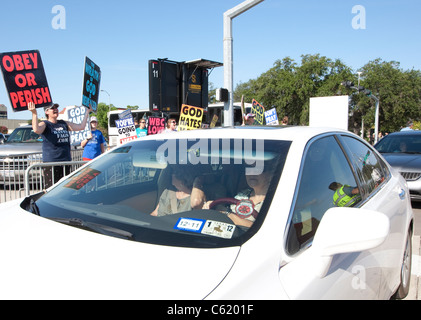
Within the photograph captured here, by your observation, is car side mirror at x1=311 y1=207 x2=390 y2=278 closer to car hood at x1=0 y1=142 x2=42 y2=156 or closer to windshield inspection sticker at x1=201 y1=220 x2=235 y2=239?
windshield inspection sticker at x1=201 y1=220 x2=235 y2=239

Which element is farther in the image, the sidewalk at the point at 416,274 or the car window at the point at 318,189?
the sidewalk at the point at 416,274

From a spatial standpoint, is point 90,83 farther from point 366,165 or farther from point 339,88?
point 339,88

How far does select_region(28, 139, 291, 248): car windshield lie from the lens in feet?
5.49

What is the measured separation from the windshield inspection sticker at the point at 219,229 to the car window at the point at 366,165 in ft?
4.18

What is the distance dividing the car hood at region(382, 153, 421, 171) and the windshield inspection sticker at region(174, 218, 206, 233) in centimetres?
685

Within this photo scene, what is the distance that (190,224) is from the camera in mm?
1709

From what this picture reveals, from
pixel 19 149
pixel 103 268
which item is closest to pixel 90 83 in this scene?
pixel 19 149

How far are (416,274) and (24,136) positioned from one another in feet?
36.8

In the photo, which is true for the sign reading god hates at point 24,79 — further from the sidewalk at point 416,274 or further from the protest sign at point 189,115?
the sidewalk at point 416,274

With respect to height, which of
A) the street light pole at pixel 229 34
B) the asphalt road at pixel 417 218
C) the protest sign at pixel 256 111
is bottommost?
the asphalt road at pixel 417 218

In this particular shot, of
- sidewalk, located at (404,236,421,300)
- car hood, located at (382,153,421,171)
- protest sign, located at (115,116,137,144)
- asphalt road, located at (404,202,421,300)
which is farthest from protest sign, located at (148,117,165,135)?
sidewalk, located at (404,236,421,300)

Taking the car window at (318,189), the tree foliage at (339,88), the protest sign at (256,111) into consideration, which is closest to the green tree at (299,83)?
the tree foliage at (339,88)

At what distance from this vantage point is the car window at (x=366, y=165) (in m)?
2.57

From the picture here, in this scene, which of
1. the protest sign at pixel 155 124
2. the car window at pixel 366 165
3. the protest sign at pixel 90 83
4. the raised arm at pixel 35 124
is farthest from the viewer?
the protest sign at pixel 155 124
